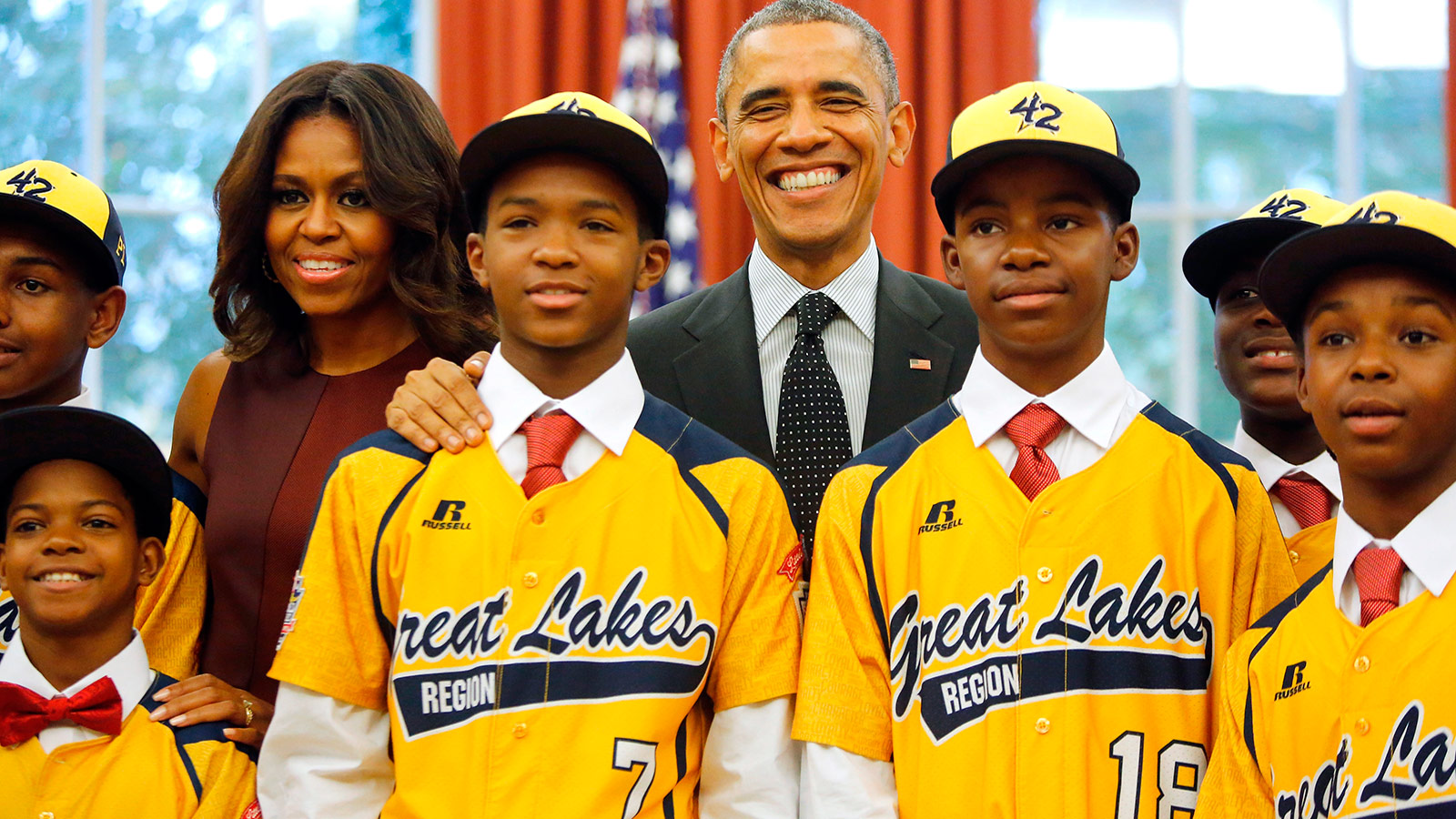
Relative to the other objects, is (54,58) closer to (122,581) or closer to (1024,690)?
(122,581)

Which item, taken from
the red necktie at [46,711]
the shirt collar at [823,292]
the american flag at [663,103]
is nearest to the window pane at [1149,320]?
the american flag at [663,103]

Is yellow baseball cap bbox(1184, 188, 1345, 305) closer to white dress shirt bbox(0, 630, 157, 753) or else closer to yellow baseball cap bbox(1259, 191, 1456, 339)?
yellow baseball cap bbox(1259, 191, 1456, 339)

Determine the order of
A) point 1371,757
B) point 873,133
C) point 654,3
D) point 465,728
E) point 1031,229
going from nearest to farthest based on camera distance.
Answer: point 1371,757
point 465,728
point 1031,229
point 873,133
point 654,3

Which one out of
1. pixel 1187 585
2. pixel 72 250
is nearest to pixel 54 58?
pixel 72 250

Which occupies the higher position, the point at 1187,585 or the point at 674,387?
the point at 674,387

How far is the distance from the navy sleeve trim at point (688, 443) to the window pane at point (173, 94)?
348 cm

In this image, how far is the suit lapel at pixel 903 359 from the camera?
2350 mm

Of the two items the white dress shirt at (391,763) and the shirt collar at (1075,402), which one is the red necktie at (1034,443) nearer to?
the shirt collar at (1075,402)

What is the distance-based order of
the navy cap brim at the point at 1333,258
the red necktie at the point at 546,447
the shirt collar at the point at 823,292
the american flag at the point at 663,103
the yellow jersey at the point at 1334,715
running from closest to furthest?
the yellow jersey at the point at 1334,715 → the navy cap brim at the point at 1333,258 → the red necktie at the point at 546,447 → the shirt collar at the point at 823,292 → the american flag at the point at 663,103

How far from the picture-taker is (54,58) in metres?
4.79

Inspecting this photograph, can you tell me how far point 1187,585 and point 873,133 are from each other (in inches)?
41.4

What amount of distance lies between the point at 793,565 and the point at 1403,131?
4.30 metres

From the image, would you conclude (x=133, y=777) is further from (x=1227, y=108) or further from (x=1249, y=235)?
(x=1227, y=108)

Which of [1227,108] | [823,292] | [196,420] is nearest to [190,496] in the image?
[196,420]
